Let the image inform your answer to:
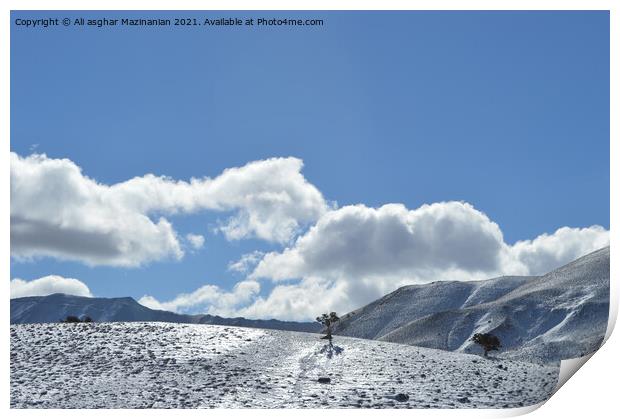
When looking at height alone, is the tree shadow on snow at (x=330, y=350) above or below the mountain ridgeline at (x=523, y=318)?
below

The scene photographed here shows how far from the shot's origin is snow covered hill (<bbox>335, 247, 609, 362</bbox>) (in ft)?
285

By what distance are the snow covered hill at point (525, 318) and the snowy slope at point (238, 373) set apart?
34.6 m

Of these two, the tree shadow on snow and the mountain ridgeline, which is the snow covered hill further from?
the tree shadow on snow

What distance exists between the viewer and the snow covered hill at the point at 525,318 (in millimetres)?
86875

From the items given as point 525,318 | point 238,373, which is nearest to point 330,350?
point 238,373

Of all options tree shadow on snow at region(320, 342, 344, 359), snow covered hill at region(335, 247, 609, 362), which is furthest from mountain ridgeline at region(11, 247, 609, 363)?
tree shadow on snow at region(320, 342, 344, 359)

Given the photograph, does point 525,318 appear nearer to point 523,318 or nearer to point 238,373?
point 523,318

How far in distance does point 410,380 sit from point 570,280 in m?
84.7

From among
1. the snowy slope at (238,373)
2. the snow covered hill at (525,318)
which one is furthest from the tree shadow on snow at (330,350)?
the snow covered hill at (525,318)

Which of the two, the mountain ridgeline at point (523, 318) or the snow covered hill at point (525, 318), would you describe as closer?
the mountain ridgeline at point (523, 318)

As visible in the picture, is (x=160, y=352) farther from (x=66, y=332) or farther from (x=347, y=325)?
(x=347, y=325)

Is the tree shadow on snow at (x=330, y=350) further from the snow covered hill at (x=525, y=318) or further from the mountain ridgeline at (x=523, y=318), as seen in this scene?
the mountain ridgeline at (x=523, y=318)

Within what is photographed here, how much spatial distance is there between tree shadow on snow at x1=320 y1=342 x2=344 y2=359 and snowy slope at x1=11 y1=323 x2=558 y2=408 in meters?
0.13

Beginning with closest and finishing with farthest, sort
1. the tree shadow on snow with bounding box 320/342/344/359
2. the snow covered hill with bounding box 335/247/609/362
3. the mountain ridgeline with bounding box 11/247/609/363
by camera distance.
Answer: the tree shadow on snow with bounding box 320/342/344/359 < the mountain ridgeline with bounding box 11/247/609/363 < the snow covered hill with bounding box 335/247/609/362
